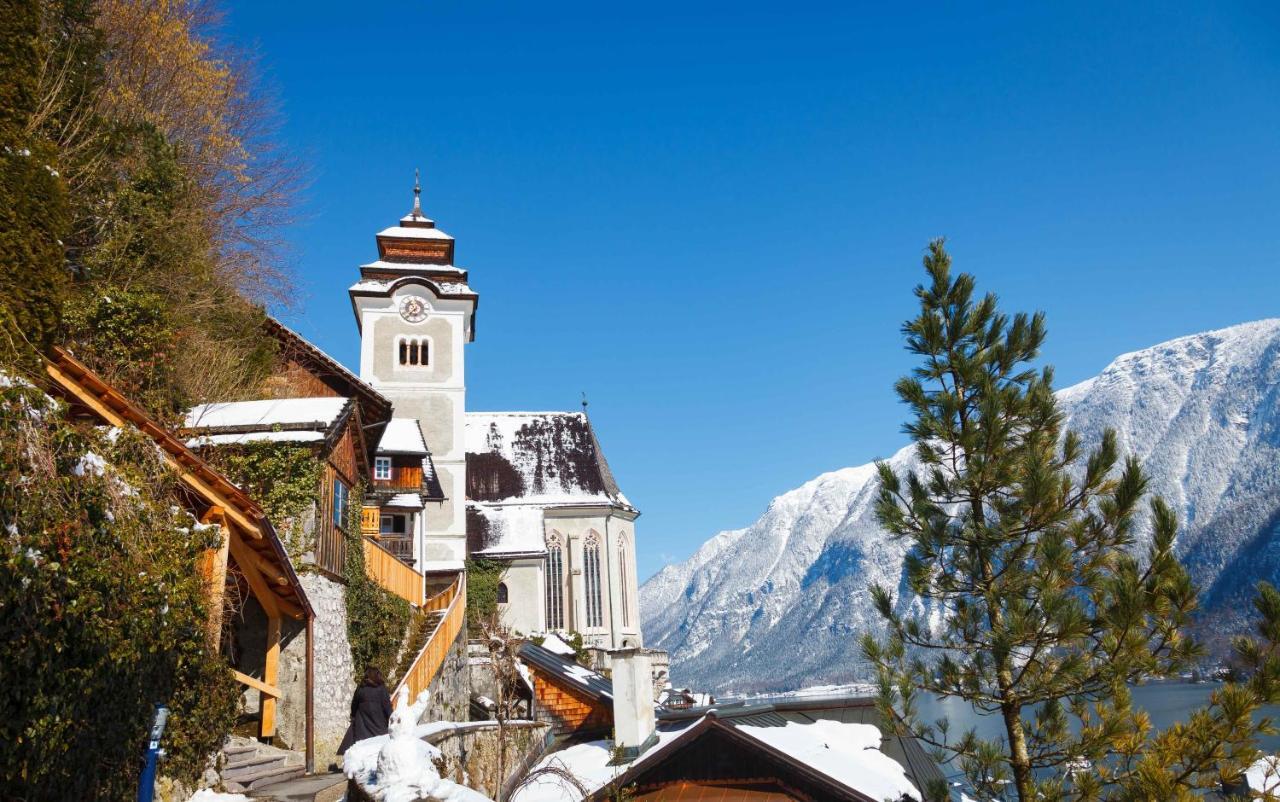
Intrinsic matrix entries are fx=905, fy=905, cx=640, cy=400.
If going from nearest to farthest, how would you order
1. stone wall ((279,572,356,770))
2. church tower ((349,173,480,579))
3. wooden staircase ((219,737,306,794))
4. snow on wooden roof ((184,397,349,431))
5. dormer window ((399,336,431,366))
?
1. wooden staircase ((219,737,306,794))
2. stone wall ((279,572,356,770))
3. snow on wooden roof ((184,397,349,431))
4. church tower ((349,173,480,579))
5. dormer window ((399,336,431,366))

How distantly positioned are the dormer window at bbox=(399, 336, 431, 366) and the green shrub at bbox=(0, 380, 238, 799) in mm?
29458

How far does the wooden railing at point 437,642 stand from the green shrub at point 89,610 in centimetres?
698

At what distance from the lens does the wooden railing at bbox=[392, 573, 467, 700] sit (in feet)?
55.1

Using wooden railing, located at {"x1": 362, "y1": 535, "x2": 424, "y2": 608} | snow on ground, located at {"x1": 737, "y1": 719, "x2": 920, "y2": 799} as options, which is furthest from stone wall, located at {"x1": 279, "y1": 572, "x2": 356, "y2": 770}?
snow on ground, located at {"x1": 737, "y1": 719, "x2": 920, "y2": 799}

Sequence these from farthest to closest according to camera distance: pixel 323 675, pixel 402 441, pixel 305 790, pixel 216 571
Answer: pixel 402 441
pixel 323 675
pixel 305 790
pixel 216 571

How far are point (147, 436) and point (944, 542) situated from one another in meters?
8.82

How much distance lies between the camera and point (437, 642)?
1869 centimetres

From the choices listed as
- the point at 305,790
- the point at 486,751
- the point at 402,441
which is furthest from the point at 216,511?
the point at 402,441

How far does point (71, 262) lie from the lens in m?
15.8

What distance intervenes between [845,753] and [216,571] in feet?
34.7

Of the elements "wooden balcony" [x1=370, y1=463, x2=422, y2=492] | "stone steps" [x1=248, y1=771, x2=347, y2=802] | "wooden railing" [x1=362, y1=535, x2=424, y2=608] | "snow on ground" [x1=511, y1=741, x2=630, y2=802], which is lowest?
"snow on ground" [x1=511, y1=741, x2=630, y2=802]

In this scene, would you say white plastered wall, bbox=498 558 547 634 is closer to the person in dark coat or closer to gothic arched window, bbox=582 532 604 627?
gothic arched window, bbox=582 532 604 627

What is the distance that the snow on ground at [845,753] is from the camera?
14039mm

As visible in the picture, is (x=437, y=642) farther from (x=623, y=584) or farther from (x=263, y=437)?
(x=623, y=584)
